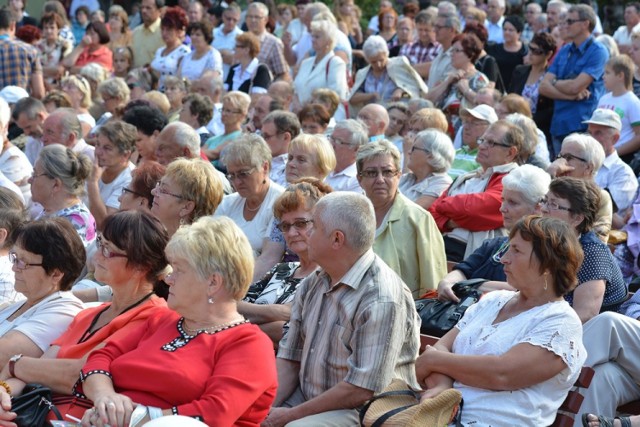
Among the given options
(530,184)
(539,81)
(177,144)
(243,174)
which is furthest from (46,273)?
(539,81)

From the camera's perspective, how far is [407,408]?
4074 mm

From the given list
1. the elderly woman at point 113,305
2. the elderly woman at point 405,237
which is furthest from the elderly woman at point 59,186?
the elderly woman at point 113,305

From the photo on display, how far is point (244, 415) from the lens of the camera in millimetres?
3877

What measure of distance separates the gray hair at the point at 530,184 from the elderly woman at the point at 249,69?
6.36 metres

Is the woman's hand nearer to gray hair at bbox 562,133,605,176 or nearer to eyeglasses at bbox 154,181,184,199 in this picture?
eyeglasses at bbox 154,181,184,199

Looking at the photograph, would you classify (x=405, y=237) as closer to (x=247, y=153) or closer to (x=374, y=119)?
(x=247, y=153)

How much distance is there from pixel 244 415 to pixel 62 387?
0.95 m

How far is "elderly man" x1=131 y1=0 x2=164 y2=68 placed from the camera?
14328 mm

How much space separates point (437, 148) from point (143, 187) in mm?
2147

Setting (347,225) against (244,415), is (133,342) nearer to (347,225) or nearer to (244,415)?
(244,415)

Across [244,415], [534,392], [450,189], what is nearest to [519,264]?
[534,392]

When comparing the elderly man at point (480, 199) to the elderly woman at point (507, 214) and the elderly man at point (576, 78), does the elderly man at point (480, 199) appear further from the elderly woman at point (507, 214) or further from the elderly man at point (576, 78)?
the elderly man at point (576, 78)

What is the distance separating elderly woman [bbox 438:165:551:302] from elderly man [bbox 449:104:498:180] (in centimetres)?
220

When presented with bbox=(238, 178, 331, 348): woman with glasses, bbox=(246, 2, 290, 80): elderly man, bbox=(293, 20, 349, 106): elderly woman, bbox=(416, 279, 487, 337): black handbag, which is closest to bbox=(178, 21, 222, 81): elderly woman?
bbox=(246, 2, 290, 80): elderly man
